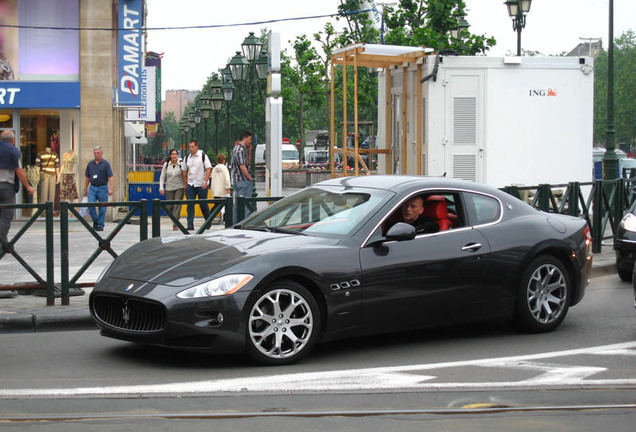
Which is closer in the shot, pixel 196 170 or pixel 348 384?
pixel 348 384

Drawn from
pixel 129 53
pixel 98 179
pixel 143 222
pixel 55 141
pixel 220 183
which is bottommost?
pixel 143 222

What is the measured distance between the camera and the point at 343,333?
25.4 ft

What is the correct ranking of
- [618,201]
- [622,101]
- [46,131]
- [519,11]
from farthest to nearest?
[622,101] < [46,131] < [519,11] < [618,201]

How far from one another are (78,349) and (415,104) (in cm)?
1186

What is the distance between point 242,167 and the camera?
19.2 m

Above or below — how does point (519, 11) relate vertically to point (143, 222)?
above

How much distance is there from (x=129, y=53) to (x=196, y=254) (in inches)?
739

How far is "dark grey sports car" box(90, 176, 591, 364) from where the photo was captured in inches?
286

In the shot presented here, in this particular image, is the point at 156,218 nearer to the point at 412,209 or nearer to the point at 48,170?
the point at 412,209

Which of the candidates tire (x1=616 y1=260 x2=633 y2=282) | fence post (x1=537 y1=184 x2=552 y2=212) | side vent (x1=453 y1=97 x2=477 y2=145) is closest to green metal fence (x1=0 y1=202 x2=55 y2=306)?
fence post (x1=537 y1=184 x2=552 y2=212)

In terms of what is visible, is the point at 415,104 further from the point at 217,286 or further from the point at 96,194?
the point at 217,286

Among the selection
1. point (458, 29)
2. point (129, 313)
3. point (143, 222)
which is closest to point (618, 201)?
point (143, 222)

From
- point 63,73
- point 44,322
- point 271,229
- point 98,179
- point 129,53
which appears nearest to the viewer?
point 271,229

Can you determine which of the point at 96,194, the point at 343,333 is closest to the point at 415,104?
the point at 96,194
